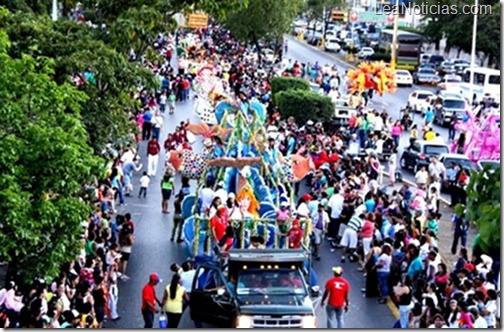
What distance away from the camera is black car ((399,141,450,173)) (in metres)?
38.1

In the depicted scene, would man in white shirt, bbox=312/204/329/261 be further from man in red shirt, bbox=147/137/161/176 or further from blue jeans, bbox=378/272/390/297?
man in red shirt, bbox=147/137/161/176

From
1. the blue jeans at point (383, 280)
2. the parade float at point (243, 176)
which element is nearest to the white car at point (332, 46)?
the parade float at point (243, 176)

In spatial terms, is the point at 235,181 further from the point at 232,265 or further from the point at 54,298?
the point at 54,298

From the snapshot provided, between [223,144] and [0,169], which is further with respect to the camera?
[223,144]

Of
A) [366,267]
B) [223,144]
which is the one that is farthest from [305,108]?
[366,267]

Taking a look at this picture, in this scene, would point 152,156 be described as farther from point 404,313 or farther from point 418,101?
point 418,101

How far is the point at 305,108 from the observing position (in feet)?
146

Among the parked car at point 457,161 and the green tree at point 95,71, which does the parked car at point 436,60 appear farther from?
the green tree at point 95,71

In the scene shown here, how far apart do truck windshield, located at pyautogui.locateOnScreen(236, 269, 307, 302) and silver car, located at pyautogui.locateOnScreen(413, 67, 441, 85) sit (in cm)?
5377

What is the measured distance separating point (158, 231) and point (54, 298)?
34.0ft

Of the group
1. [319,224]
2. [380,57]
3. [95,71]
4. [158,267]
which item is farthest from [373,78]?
[380,57]

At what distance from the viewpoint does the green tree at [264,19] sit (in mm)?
61125

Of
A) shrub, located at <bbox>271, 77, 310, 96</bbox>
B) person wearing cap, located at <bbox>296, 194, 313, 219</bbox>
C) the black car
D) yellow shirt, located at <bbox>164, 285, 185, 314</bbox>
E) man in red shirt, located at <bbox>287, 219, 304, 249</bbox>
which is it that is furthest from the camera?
shrub, located at <bbox>271, 77, 310, 96</bbox>

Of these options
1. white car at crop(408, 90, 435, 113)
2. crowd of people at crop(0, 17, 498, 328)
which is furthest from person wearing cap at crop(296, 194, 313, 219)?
white car at crop(408, 90, 435, 113)
